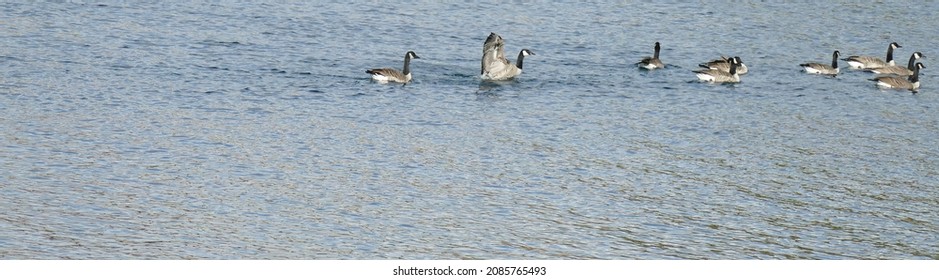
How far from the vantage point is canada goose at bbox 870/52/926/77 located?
2870 centimetres

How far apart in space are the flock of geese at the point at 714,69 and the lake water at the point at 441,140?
0.88ft

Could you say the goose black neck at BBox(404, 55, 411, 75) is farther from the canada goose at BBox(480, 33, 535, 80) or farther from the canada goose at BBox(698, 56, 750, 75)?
the canada goose at BBox(698, 56, 750, 75)

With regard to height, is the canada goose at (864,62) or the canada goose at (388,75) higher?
the canada goose at (388,75)

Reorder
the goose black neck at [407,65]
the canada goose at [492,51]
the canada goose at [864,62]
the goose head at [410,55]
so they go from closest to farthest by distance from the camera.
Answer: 1. the goose black neck at [407,65]
2. the goose head at [410,55]
3. the canada goose at [492,51]
4. the canada goose at [864,62]

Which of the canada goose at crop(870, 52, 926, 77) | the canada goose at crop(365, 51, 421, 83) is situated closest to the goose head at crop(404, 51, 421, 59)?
the canada goose at crop(365, 51, 421, 83)

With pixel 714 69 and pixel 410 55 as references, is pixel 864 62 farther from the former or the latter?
pixel 410 55

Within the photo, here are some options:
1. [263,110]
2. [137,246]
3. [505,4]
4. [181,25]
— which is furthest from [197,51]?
[137,246]

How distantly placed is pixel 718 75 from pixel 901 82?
3.45 meters

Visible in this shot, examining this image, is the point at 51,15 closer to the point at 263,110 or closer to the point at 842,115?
the point at 263,110

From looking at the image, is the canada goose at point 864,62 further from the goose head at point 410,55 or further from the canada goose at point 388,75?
the canada goose at point 388,75

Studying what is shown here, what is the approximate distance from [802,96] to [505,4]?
11.8 m

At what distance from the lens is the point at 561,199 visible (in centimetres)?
1709

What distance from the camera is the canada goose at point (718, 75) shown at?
26.8 metres

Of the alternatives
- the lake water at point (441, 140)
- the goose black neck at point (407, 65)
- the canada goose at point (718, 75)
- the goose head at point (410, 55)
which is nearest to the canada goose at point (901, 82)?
the lake water at point (441, 140)
